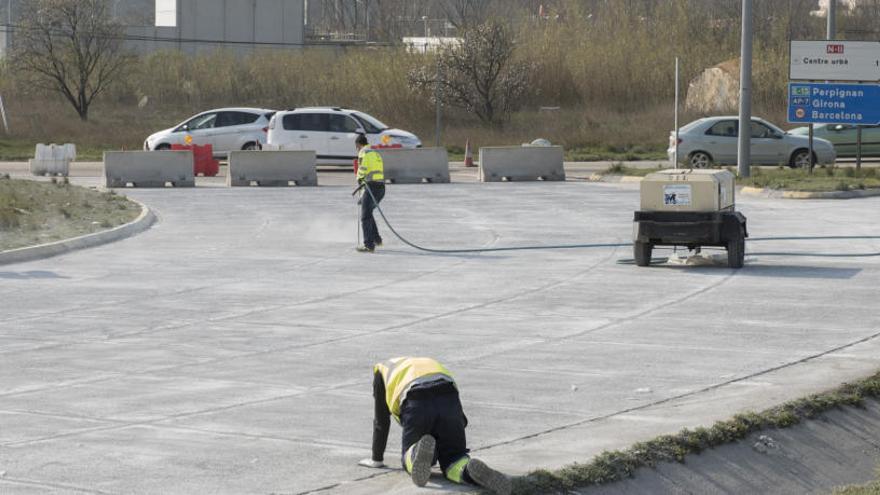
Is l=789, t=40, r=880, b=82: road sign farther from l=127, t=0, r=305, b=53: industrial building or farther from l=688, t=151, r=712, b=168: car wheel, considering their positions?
l=127, t=0, r=305, b=53: industrial building

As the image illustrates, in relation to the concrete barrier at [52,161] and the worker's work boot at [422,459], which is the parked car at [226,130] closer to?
the concrete barrier at [52,161]

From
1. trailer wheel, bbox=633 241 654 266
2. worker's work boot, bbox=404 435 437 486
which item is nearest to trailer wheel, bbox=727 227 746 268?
trailer wheel, bbox=633 241 654 266

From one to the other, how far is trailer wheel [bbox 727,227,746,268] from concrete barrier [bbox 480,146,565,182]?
55.7 ft

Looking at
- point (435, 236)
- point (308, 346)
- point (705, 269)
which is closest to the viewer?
point (308, 346)

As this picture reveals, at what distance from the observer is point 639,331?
1360 cm

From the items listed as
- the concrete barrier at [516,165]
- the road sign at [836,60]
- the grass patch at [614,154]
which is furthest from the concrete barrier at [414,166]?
the grass patch at [614,154]

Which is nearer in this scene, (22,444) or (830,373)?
(22,444)

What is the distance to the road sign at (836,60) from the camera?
108 feet

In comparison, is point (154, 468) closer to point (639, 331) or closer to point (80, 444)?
point (80, 444)

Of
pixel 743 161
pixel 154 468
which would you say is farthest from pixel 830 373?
pixel 743 161

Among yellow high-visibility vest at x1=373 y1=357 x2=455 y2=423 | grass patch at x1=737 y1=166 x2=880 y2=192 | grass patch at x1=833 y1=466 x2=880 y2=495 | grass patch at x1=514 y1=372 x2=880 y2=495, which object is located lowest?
grass patch at x1=833 y1=466 x2=880 y2=495

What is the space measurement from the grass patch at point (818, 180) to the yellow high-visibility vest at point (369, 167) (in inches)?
442

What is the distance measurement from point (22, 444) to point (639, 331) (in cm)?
634

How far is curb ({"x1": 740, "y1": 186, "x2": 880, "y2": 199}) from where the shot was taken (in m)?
28.5
